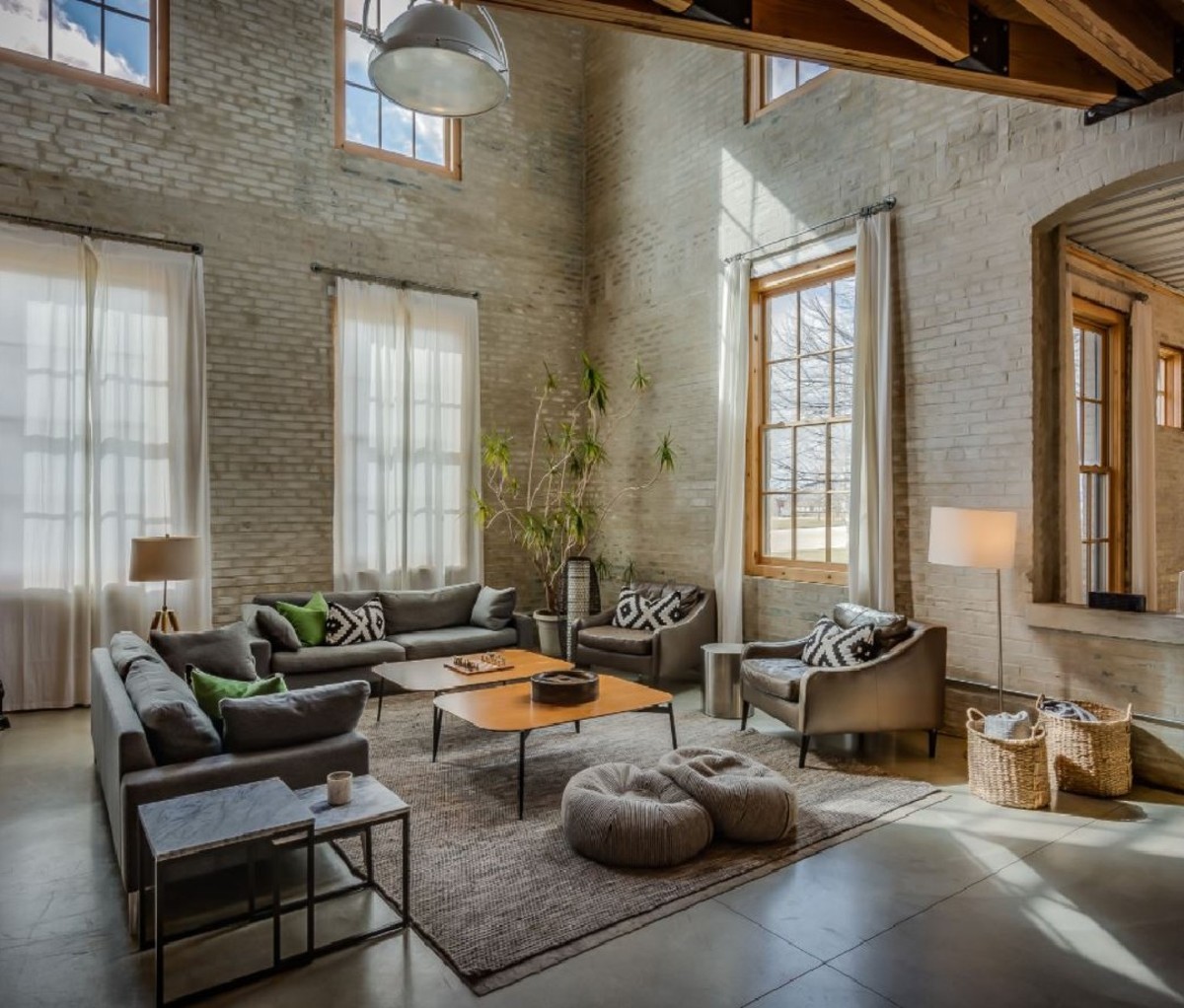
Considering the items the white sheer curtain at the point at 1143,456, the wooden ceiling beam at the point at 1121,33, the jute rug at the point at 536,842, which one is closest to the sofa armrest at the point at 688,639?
the jute rug at the point at 536,842

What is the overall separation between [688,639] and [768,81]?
15.6 feet

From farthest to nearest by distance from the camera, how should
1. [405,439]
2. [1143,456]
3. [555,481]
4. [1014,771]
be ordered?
[555,481] < [405,439] < [1143,456] < [1014,771]

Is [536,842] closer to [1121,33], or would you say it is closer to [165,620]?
[165,620]

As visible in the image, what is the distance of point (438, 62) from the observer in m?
3.79

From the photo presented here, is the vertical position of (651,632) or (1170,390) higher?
(1170,390)

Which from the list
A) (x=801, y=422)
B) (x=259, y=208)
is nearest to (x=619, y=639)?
(x=801, y=422)

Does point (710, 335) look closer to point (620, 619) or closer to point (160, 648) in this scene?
point (620, 619)

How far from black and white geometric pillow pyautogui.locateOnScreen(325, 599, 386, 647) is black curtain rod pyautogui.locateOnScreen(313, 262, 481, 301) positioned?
2.92 m

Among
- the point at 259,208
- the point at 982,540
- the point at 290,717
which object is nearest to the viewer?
the point at 290,717

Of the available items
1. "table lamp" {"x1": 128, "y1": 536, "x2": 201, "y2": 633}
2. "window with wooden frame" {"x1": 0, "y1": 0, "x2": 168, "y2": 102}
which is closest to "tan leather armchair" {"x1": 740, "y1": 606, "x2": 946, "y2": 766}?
"table lamp" {"x1": 128, "y1": 536, "x2": 201, "y2": 633}

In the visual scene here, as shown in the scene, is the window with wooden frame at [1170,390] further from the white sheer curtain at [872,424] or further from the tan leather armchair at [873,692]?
the tan leather armchair at [873,692]

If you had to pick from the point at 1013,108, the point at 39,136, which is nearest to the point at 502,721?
the point at 1013,108

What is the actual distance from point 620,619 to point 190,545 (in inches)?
135

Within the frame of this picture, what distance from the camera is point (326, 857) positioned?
134 inches
